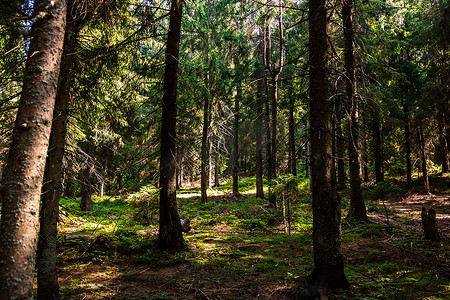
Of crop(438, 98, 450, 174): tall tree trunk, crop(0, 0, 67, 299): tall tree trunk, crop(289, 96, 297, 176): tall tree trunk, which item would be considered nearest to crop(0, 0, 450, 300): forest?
crop(0, 0, 67, 299): tall tree trunk

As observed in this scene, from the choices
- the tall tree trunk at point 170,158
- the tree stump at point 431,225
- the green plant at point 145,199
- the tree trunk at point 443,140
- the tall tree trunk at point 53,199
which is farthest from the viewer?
the tree trunk at point 443,140

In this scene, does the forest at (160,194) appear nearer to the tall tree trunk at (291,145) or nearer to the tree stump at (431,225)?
the tree stump at (431,225)

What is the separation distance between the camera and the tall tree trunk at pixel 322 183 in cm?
390

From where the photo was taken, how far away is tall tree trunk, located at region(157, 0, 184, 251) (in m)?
6.21

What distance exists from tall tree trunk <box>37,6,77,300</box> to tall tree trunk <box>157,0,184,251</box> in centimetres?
255

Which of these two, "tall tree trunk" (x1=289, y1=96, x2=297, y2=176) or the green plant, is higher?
"tall tree trunk" (x1=289, y1=96, x2=297, y2=176)

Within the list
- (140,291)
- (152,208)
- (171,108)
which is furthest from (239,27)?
(140,291)

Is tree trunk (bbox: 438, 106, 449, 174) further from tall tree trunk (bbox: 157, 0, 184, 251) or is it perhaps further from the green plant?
the green plant

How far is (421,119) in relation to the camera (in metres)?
14.1

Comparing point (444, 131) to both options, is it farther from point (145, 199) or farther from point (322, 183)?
point (145, 199)

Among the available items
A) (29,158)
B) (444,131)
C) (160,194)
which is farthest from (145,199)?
(444,131)

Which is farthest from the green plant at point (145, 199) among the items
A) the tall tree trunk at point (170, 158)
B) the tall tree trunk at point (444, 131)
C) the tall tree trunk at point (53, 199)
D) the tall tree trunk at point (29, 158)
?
the tall tree trunk at point (444, 131)

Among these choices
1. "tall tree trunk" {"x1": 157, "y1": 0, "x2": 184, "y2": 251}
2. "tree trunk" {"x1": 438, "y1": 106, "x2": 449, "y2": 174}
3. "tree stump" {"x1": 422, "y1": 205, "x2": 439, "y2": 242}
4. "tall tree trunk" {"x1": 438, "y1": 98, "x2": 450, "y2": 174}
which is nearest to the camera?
"tall tree trunk" {"x1": 157, "y1": 0, "x2": 184, "y2": 251}

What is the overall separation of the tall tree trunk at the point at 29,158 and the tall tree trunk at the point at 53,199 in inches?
37.6
